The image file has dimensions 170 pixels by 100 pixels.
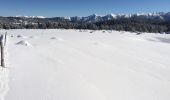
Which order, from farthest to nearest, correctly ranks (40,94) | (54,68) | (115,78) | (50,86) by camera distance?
(54,68) < (115,78) < (50,86) < (40,94)

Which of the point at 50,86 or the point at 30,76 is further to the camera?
the point at 30,76

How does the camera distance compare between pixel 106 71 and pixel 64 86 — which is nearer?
pixel 64 86

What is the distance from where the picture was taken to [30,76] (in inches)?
402

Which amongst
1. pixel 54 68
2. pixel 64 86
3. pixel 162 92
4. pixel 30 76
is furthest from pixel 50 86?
pixel 162 92

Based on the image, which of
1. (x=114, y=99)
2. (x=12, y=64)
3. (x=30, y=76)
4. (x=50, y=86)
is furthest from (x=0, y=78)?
(x=114, y=99)

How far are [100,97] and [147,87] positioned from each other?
2.95 metres

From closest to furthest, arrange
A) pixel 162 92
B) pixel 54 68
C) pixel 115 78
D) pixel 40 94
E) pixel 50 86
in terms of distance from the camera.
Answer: pixel 40 94 → pixel 50 86 → pixel 162 92 → pixel 115 78 → pixel 54 68

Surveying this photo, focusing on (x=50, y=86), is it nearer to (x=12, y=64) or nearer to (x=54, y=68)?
(x=54, y=68)

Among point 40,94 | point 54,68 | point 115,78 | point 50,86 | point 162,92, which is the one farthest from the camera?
point 54,68

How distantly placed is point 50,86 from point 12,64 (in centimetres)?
446

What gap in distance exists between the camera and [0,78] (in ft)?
30.4

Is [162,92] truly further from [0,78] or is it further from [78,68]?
[0,78]

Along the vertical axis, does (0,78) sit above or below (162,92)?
above

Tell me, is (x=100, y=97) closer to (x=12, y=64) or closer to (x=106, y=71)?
(x=106, y=71)
